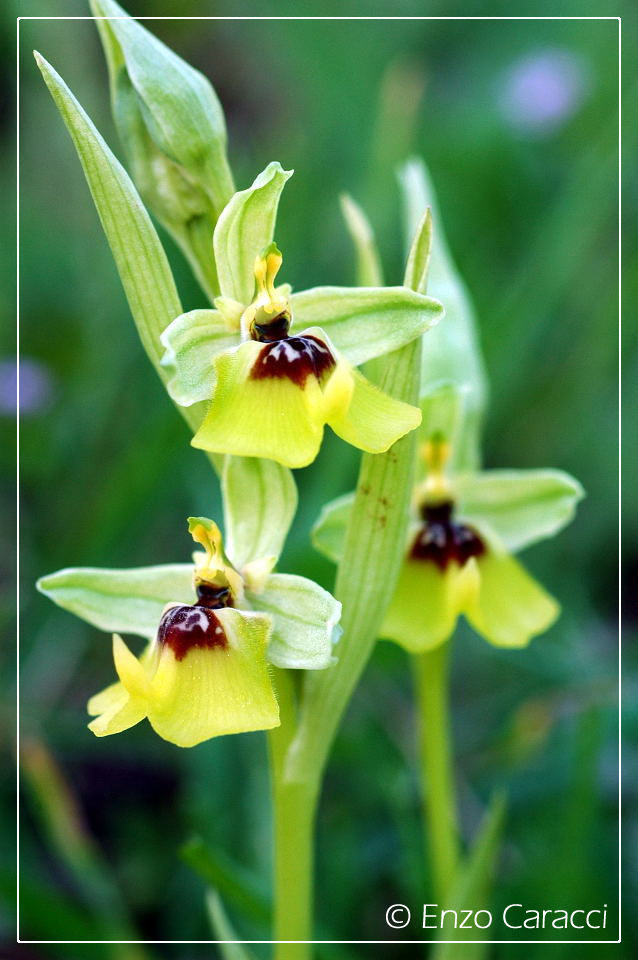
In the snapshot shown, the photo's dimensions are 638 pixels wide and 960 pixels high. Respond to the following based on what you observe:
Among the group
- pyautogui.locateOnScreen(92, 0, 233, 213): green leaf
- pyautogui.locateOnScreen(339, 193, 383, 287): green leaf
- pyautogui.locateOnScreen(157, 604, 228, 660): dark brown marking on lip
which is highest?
pyautogui.locateOnScreen(92, 0, 233, 213): green leaf

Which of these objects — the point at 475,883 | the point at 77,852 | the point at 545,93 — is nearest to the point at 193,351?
the point at 475,883

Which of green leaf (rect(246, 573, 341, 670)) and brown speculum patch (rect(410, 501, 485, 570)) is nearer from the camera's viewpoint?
green leaf (rect(246, 573, 341, 670))

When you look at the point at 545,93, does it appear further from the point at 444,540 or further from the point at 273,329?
the point at 273,329

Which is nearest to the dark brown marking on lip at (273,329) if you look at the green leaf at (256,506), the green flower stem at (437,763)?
the green leaf at (256,506)

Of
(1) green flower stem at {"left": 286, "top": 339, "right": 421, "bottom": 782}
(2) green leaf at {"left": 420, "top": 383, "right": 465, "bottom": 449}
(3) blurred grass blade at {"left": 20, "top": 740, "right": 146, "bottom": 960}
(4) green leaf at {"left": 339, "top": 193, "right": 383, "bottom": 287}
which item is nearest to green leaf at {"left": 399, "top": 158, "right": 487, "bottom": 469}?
(2) green leaf at {"left": 420, "top": 383, "right": 465, "bottom": 449}

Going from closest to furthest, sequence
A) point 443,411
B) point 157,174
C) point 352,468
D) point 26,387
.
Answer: point 157,174 → point 443,411 → point 352,468 → point 26,387

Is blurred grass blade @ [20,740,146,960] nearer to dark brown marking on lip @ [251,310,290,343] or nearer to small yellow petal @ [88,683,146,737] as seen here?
small yellow petal @ [88,683,146,737]
